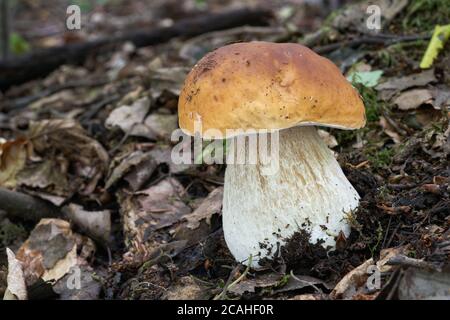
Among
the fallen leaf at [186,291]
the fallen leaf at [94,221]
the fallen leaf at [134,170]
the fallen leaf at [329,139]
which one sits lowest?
the fallen leaf at [94,221]

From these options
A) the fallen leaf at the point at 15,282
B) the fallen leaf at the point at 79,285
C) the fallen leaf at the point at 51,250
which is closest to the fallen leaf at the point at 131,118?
the fallen leaf at the point at 51,250

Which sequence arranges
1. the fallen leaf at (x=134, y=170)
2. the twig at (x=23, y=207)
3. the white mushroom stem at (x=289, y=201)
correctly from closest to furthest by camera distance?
the white mushroom stem at (x=289, y=201), the twig at (x=23, y=207), the fallen leaf at (x=134, y=170)

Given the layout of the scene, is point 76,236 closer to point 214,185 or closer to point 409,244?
point 214,185

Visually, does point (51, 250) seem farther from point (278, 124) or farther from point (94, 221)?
point (278, 124)

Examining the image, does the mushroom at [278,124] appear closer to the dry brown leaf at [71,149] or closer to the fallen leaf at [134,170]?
the fallen leaf at [134,170]

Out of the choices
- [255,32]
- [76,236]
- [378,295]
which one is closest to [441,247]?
[378,295]

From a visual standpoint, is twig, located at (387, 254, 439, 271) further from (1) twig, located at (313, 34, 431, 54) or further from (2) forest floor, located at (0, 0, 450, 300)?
(1) twig, located at (313, 34, 431, 54)

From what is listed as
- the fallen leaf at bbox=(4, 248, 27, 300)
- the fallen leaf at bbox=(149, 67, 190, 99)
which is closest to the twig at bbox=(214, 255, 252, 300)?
the fallen leaf at bbox=(4, 248, 27, 300)

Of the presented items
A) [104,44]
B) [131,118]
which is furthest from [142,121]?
[104,44]
